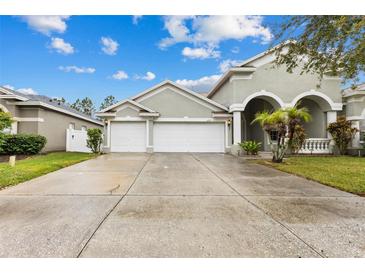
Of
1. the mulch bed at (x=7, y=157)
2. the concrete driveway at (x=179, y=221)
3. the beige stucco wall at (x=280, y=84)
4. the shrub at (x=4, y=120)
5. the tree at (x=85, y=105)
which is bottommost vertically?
the concrete driveway at (x=179, y=221)

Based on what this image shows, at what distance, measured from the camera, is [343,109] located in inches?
579

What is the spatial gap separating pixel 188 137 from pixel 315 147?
8564 millimetres

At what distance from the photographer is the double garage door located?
14969mm

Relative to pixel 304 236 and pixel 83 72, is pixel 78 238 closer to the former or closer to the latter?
pixel 304 236

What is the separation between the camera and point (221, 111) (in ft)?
49.5

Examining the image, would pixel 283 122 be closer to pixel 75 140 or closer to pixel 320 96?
pixel 320 96

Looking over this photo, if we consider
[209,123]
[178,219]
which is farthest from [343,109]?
[178,219]

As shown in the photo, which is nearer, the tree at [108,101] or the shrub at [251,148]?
the shrub at [251,148]

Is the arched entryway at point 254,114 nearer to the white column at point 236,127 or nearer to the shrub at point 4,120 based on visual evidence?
the white column at point 236,127

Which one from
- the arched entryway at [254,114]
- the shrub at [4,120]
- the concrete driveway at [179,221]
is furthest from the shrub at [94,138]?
the arched entryway at [254,114]

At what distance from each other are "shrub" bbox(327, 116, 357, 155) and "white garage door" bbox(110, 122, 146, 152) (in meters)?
12.8

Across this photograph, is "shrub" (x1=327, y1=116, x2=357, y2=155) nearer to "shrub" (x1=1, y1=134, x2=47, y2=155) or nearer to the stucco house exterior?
the stucco house exterior

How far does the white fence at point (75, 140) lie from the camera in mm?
16739

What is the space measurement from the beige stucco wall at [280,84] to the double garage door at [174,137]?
2.97 m
